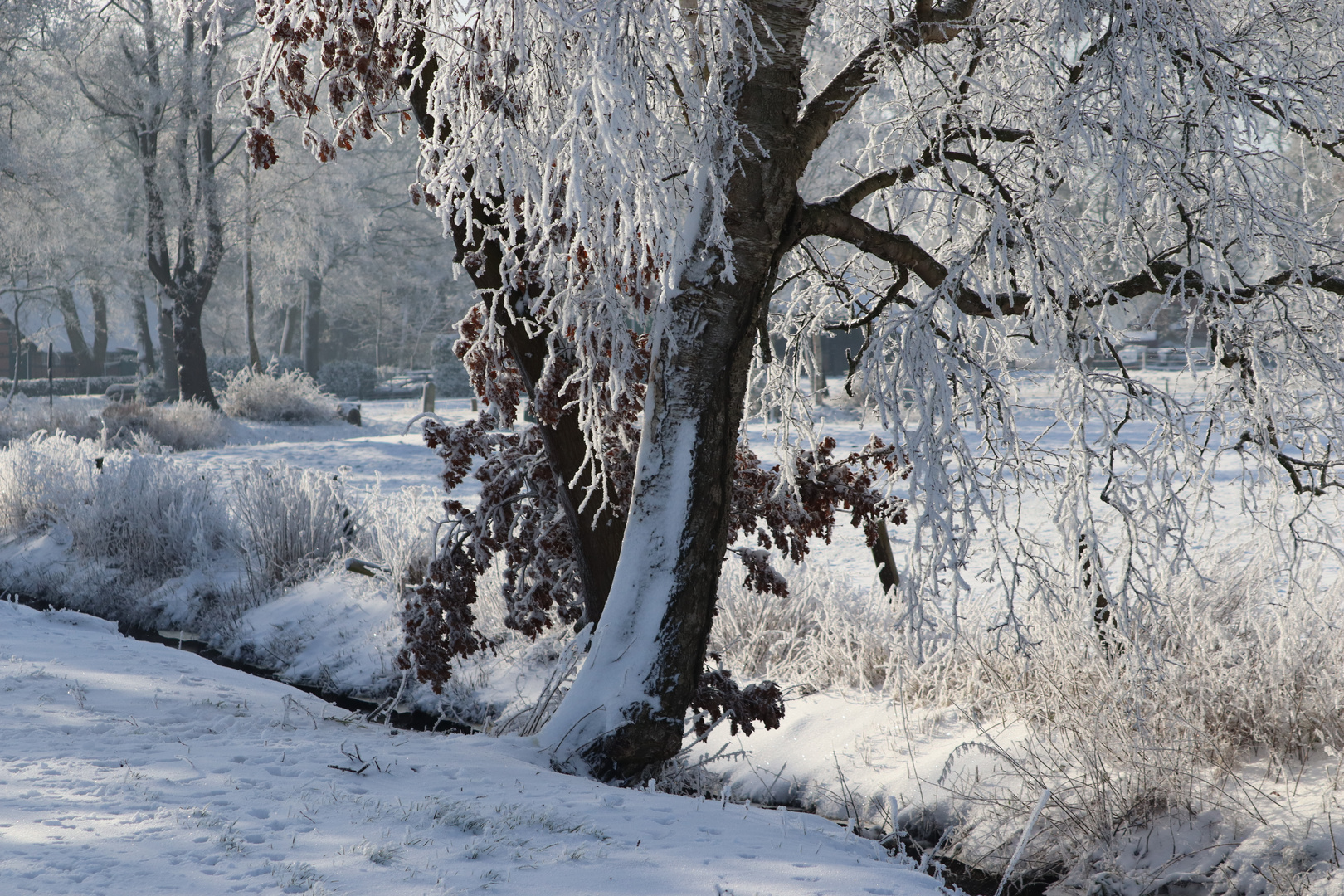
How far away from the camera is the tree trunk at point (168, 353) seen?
2322 centimetres

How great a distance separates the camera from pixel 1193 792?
4234mm

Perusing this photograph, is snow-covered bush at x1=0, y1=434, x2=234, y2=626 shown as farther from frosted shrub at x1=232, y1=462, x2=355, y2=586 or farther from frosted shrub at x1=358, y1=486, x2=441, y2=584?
frosted shrub at x1=358, y1=486, x2=441, y2=584

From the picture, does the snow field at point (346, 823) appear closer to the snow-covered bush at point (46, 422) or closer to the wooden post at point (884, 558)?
the wooden post at point (884, 558)

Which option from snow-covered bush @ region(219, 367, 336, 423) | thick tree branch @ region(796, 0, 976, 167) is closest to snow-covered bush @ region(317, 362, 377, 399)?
snow-covered bush @ region(219, 367, 336, 423)

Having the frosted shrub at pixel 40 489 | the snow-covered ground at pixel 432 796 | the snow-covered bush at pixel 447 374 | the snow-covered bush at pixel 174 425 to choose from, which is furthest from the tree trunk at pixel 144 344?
the snow-covered ground at pixel 432 796

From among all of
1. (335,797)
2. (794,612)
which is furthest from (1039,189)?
(794,612)

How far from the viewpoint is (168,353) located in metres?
26.2

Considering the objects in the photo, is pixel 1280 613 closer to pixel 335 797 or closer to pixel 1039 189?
pixel 1039 189

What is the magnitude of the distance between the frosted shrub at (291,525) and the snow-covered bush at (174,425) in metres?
8.04

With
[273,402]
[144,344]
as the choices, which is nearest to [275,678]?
[273,402]

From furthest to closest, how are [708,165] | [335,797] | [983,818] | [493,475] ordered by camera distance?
[493,475] → [983,818] → [708,165] → [335,797]

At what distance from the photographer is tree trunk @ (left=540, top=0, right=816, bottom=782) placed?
3.95 m

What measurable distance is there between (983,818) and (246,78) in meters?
4.78

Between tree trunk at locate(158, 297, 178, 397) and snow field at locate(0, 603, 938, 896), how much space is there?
68.9 ft
